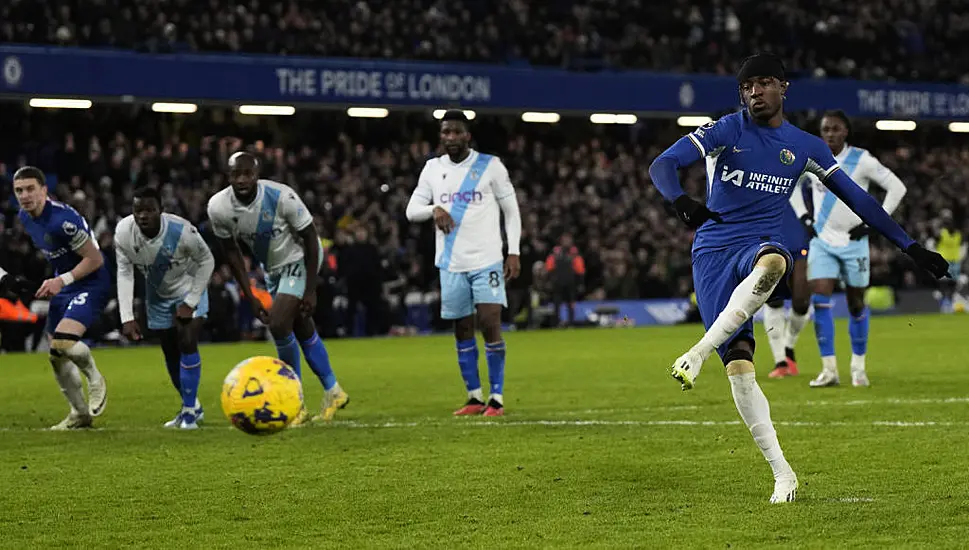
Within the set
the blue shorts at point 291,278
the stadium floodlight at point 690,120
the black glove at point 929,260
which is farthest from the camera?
the stadium floodlight at point 690,120

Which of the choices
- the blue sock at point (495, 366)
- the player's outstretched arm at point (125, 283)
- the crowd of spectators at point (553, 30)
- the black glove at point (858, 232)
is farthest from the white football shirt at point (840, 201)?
the crowd of spectators at point (553, 30)

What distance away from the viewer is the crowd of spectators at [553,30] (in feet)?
105

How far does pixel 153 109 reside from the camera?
3391cm

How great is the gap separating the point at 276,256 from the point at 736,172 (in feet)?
17.4

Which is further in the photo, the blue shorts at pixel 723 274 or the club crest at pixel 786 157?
the club crest at pixel 786 157

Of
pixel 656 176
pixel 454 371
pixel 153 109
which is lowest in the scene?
pixel 454 371

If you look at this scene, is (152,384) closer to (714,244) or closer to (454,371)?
(454,371)

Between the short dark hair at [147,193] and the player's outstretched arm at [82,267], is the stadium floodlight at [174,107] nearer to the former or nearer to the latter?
the player's outstretched arm at [82,267]

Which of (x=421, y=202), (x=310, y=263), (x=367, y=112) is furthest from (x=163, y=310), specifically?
(x=367, y=112)

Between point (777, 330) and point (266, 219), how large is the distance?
6706mm

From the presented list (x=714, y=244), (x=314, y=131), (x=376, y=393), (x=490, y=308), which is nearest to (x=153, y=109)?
(x=314, y=131)

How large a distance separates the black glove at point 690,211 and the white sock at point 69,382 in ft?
22.3

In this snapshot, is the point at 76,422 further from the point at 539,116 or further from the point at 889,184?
the point at 539,116

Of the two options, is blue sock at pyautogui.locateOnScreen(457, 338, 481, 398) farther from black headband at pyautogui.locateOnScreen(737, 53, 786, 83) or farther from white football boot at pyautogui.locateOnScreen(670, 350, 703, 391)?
white football boot at pyautogui.locateOnScreen(670, 350, 703, 391)
